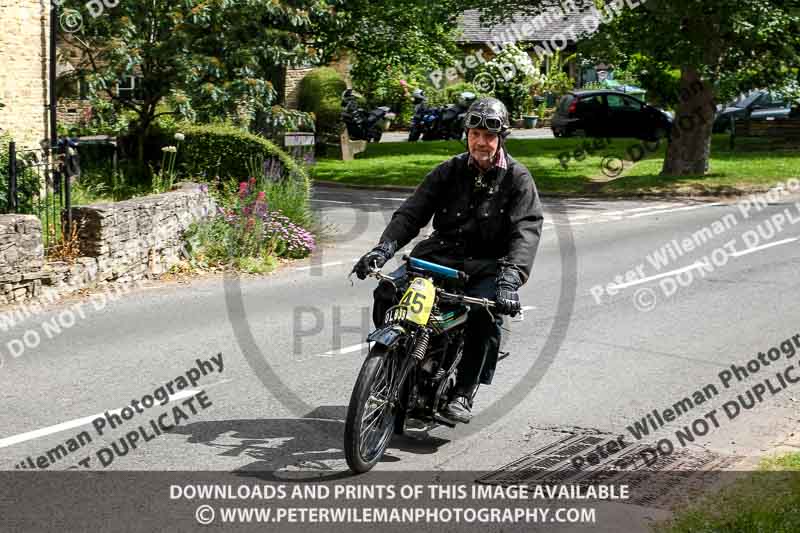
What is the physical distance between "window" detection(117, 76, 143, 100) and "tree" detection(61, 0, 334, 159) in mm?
40

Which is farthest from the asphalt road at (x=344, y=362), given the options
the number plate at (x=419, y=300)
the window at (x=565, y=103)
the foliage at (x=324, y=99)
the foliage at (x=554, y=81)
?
the foliage at (x=554, y=81)

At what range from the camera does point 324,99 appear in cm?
3341

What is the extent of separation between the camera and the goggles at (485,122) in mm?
6613

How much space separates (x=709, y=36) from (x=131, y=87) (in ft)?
39.7

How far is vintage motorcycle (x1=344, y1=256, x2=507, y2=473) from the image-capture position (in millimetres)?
6074

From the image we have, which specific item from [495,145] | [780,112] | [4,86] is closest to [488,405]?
[495,145]

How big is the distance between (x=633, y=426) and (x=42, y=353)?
504 centimetres

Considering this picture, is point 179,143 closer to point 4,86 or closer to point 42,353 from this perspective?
point 4,86

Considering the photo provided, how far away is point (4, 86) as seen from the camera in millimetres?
17516

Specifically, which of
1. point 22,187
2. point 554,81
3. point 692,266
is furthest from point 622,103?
point 22,187

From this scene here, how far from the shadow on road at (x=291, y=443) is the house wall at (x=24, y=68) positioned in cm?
1180

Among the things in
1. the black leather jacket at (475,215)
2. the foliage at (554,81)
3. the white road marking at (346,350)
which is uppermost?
the foliage at (554,81)

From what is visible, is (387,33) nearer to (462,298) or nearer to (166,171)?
(166,171)

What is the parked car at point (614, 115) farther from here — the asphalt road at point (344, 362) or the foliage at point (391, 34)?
the asphalt road at point (344, 362)
